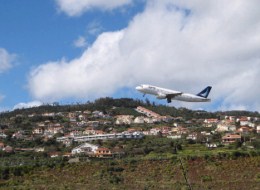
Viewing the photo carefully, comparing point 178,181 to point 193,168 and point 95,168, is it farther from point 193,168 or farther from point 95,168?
point 95,168

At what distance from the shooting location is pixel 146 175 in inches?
1895

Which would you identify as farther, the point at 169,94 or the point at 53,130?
the point at 53,130

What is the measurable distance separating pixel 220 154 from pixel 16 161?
89.6 feet

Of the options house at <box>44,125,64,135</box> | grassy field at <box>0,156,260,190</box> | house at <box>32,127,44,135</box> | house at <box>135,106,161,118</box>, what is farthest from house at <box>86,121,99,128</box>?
grassy field at <box>0,156,260,190</box>

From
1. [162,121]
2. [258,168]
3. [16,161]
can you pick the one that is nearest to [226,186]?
[258,168]

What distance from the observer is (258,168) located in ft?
168

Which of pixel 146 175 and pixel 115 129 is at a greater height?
pixel 115 129

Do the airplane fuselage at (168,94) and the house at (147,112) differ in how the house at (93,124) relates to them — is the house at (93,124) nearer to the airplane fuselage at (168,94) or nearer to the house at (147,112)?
the house at (147,112)

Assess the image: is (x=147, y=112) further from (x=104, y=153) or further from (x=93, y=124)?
(x=104, y=153)

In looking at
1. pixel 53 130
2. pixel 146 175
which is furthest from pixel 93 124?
pixel 146 175

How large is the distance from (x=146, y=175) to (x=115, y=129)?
81.6 m

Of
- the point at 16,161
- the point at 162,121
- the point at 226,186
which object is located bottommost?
the point at 226,186

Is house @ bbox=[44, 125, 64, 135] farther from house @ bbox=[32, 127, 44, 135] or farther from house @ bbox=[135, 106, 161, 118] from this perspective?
house @ bbox=[135, 106, 161, 118]

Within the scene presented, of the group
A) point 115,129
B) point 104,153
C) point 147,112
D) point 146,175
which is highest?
point 147,112
